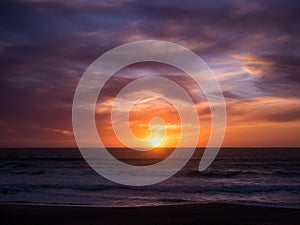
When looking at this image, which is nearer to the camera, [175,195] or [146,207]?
[146,207]

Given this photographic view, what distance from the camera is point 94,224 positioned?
14164 millimetres

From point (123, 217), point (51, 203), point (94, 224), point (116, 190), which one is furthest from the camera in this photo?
point (116, 190)

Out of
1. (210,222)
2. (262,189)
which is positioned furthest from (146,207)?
(262,189)

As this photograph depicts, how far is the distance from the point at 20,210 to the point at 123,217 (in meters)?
4.87

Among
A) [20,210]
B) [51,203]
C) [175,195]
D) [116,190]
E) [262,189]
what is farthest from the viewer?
[262,189]

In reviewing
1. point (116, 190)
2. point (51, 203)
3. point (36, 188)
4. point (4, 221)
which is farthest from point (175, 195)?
point (4, 221)

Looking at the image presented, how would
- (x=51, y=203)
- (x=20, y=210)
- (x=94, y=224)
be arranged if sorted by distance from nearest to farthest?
(x=94, y=224)
(x=20, y=210)
(x=51, y=203)

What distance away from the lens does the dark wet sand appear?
1475cm

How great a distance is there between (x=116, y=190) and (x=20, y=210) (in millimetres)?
9887

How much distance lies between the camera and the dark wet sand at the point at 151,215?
581 inches

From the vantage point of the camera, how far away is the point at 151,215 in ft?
52.4

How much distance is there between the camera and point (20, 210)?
17.1m

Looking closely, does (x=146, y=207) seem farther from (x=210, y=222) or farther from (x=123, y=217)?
(x=210, y=222)

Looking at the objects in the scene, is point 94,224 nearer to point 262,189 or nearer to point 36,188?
point 36,188
